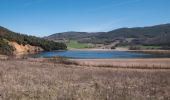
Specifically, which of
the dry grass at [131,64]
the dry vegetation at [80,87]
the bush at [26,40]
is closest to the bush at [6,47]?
the bush at [26,40]

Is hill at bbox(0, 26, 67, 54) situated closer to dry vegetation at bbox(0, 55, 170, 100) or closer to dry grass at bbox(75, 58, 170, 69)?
dry grass at bbox(75, 58, 170, 69)

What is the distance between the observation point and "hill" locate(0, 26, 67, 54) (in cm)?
11231

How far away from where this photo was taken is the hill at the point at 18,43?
11231cm

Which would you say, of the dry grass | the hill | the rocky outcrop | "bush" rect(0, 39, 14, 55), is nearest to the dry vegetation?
the dry grass

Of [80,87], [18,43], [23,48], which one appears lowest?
[80,87]

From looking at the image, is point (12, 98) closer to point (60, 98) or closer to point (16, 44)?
point (60, 98)

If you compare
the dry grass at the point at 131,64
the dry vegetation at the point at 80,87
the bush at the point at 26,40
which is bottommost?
the dry grass at the point at 131,64

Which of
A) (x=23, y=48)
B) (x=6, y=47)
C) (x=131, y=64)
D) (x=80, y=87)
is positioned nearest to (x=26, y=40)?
(x=23, y=48)

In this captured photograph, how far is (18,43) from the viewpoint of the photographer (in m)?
129

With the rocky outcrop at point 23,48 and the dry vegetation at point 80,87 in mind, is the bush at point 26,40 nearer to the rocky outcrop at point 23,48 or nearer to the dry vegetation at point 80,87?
the rocky outcrop at point 23,48

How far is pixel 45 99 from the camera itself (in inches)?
470

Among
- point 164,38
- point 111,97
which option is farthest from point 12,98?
point 164,38

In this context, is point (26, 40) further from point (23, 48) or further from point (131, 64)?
point (131, 64)

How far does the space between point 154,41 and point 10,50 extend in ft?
329
